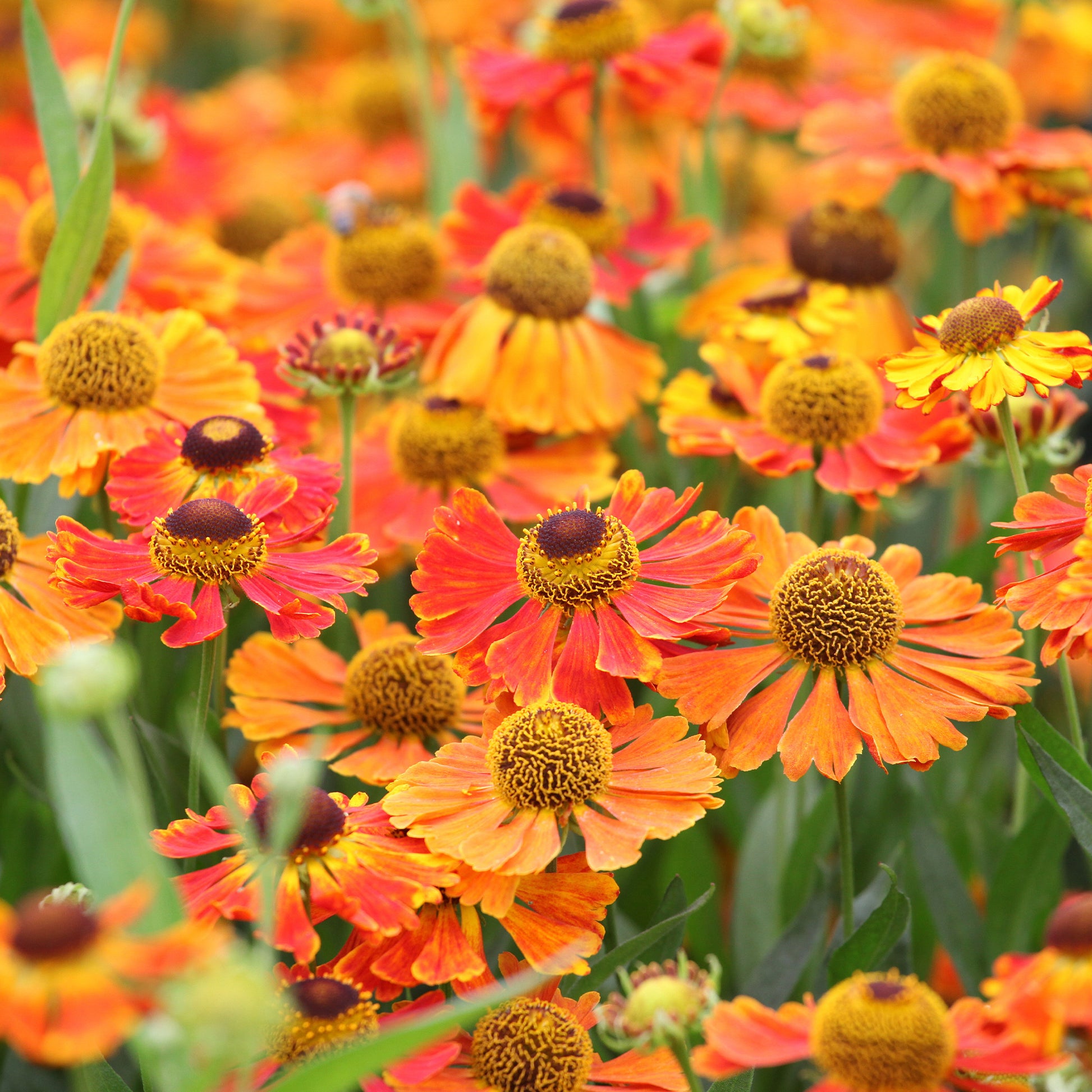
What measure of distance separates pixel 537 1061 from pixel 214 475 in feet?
1.77

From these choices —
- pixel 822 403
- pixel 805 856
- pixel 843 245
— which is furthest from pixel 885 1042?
pixel 843 245

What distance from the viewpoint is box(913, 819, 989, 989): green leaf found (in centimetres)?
108

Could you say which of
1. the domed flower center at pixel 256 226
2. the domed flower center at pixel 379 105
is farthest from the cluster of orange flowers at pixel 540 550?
the domed flower center at pixel 379 105

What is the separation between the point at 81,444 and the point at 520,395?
0.44 m

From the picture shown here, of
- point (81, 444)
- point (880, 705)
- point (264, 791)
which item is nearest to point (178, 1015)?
point (264, 791)

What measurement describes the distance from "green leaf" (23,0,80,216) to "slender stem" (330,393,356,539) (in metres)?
0.38

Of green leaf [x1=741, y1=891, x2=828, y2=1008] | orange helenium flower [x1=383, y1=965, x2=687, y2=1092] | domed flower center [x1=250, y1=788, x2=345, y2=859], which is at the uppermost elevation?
domed flower center [x1=250, y1=788, x2=345, y2=859]

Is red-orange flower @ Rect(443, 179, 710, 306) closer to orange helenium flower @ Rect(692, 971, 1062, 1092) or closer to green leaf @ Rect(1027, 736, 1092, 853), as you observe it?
green leaf @ Rect(1027, 736, 1092, 853)

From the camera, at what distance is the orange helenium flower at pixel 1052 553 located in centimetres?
85

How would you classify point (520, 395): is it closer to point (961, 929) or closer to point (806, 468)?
point (806, 468)

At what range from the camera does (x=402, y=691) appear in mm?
1060

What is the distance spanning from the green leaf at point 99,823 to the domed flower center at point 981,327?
0.67 metres

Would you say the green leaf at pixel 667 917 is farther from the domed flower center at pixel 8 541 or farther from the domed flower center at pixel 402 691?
the domed flower center at pixel 8 541

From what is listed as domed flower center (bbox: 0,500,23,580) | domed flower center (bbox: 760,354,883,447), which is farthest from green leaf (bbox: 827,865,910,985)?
domed flower center (bbox: 0,500,23,580)
